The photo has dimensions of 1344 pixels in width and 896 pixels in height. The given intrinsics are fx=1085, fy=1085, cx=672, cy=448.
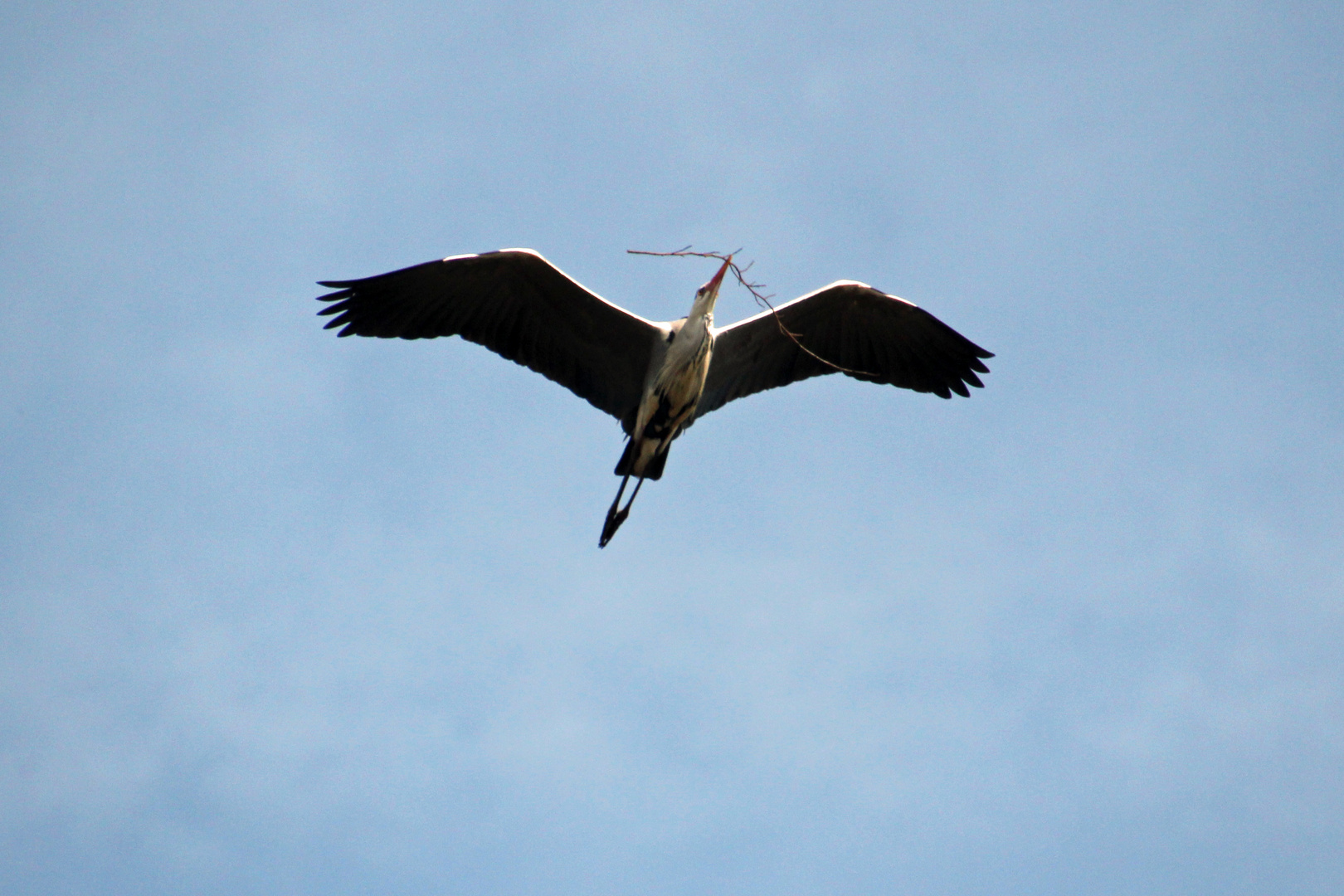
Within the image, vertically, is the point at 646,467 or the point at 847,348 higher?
the point at 847,348

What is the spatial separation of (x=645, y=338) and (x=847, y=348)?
2.11 metres

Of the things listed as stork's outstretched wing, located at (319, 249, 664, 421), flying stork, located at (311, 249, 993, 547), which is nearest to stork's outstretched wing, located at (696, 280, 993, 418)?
flying stork, located at (311, 249, 993, 547)

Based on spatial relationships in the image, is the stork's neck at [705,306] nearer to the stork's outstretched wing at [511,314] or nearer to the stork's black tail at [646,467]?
the stork's outstretched wing at [511,314]

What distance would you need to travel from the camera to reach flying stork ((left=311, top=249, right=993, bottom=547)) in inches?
397

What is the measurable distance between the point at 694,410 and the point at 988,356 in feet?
10.1

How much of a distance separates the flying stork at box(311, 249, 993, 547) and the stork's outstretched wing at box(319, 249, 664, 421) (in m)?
0.01

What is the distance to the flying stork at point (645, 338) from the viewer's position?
1009 centimetres

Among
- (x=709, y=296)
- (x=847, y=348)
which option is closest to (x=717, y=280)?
(x=709, y=296)

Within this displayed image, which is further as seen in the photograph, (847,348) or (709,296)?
(847,348)

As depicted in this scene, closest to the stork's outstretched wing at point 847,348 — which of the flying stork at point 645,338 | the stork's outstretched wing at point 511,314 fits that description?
the flying stork at point 645,338

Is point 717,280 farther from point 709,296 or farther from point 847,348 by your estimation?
point 847,348

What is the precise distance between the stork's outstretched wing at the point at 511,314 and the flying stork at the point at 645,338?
11 millimetres

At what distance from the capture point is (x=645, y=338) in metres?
10.5

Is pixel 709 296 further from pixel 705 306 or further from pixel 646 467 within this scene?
pixel 646 467
